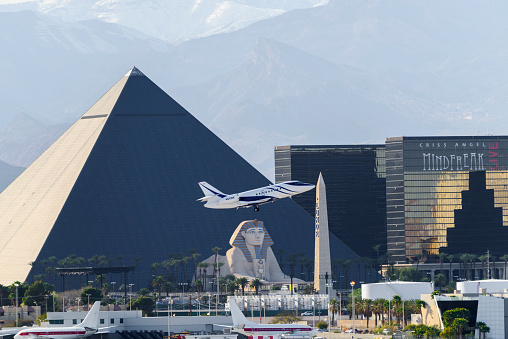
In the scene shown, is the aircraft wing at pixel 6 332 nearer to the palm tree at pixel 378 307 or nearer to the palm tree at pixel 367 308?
the palm tree at pixel 367 308

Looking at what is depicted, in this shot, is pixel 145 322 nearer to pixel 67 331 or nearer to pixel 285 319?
pixel 67 331

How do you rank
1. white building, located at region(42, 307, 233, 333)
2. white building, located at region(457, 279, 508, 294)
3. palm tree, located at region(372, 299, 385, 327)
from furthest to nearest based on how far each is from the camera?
1. white building, located at region(457, 279, 508, 294)
2. palm tree, located at region(372, 299, 385, 327)
3. white building, located at region(42, 307, 233, 333)

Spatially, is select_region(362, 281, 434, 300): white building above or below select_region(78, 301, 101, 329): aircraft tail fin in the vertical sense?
above

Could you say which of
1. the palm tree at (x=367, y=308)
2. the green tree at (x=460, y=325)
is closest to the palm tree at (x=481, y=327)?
the green tree at (x=460, y=325)

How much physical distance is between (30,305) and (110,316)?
37100mm

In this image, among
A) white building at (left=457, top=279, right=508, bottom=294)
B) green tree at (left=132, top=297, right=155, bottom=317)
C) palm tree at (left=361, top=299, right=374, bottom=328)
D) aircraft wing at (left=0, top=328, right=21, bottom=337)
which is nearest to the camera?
aircraft wing at (left=0, top=328, right=21, bottom=337)

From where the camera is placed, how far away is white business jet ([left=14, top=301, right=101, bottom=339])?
14400 cm

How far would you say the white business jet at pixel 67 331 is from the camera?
472 ft

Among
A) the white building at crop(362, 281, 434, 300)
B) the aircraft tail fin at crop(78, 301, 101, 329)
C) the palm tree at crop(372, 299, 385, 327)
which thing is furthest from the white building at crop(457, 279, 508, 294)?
the aircraft tail fin at crop(78, 301, 101, 329)

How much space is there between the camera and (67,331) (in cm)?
14550

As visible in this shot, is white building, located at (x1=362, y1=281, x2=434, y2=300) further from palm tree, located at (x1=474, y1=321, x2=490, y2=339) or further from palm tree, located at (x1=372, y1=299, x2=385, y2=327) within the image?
palm tree, located at (x1=474, y1=321, x2=490, y2=339)

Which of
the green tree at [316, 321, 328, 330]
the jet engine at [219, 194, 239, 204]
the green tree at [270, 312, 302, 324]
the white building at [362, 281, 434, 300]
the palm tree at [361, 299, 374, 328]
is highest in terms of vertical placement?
the jet engine at [219, 194, 239, 204]

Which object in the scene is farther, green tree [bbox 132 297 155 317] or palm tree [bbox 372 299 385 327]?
green tree [bbox 132 297 155 317]

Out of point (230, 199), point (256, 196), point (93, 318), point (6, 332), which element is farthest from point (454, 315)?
point (6, 332)
